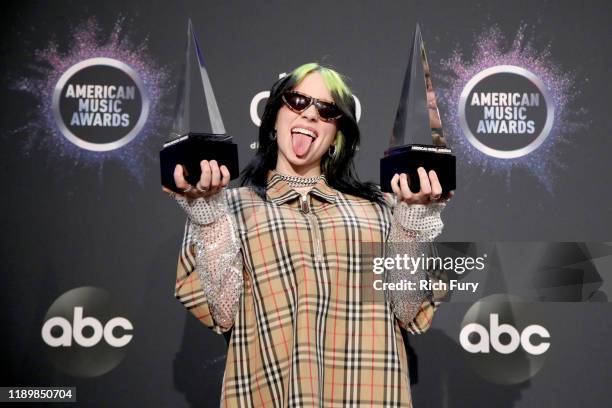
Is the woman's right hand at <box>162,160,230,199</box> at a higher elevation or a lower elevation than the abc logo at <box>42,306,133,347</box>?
higher

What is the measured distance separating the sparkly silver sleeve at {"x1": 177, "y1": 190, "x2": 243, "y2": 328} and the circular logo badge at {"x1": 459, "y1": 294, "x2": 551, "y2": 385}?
1.01 meters

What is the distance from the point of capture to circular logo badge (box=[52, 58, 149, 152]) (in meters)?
2.35

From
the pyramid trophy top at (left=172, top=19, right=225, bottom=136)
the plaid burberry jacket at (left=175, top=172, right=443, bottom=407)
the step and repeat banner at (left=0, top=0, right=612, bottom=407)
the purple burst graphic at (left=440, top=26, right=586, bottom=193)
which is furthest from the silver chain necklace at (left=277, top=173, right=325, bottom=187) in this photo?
the purple burst graphic at (left=440, top=26, right=586, bottom=193)

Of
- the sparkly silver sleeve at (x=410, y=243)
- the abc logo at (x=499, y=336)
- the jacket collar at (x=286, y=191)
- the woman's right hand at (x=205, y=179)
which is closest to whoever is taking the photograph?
the woman's right hand at (x=205, y=179)

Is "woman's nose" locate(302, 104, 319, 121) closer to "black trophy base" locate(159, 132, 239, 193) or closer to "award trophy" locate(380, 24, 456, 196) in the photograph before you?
"award trophy" locate(380, 24, 456, 196)

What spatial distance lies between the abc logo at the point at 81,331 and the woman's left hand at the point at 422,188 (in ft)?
4.02

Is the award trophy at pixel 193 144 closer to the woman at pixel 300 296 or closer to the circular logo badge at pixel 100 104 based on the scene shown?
the woman at pixel 300 296

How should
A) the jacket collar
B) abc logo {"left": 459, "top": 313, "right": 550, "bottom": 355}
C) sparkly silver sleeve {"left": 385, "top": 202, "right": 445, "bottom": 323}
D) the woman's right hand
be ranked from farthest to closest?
abc logo {"left": 459, "top": 313, "right": 550, "bottom": 355} → the jacket collar → sparkly silver sleeve {"left": 385, "top": 202, "right": 445, "bottom": 323} → the woman's right hand

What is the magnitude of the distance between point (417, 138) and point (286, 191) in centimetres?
35

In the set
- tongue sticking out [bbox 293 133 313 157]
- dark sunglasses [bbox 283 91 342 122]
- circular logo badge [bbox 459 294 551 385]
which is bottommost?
circular logo badge [bbox 459 294 551 385]

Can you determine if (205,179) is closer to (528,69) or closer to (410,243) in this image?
(410,243)

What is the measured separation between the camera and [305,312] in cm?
153

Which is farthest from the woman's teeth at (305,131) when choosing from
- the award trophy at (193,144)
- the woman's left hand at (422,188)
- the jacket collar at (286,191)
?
the woman's left hand at (422,188)

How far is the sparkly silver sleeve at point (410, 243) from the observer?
1491mm
